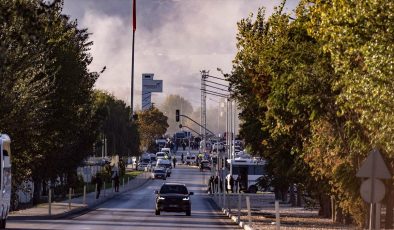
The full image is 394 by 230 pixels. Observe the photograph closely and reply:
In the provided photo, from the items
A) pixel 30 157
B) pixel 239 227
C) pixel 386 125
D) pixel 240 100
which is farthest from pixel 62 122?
pixel 386 125

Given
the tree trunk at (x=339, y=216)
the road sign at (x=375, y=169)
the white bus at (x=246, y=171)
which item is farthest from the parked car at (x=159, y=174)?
the road sign at (x=375, y=169)

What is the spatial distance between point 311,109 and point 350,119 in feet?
5.07

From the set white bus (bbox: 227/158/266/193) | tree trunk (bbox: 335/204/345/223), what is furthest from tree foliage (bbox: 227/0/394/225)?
white bus (bbox: 227/158/266/193)

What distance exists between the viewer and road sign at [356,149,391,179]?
22.6m

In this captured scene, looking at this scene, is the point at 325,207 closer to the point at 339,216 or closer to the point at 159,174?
the point at 339,216

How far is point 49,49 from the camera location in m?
51.1

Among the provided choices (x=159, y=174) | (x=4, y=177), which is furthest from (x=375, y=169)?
(x=159, y=174)

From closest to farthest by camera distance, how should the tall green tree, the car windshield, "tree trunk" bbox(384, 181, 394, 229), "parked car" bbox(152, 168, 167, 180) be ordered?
the tall green tree < "tree trunk" bbox(384, 181, 394, 229) < the car windshield < "parked car" bbox(152, 168, 167, 180)

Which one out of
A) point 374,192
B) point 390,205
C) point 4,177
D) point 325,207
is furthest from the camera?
point 325,207

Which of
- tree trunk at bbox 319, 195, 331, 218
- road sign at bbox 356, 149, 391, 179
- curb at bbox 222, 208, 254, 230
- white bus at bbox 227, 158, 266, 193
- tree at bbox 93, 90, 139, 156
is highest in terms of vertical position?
tree at bbox 93, 90, 139, 156

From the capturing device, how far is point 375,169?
22.6 m

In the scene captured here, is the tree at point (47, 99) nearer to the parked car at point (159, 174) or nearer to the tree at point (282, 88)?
the tree at point (282, 88)

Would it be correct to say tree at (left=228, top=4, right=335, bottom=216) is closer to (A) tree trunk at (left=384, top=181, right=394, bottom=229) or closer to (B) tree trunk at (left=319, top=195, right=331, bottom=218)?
(B) tree trunk at (left=319, top=195, right=331, bottom=218)

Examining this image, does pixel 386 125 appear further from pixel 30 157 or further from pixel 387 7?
pixel 30 157
